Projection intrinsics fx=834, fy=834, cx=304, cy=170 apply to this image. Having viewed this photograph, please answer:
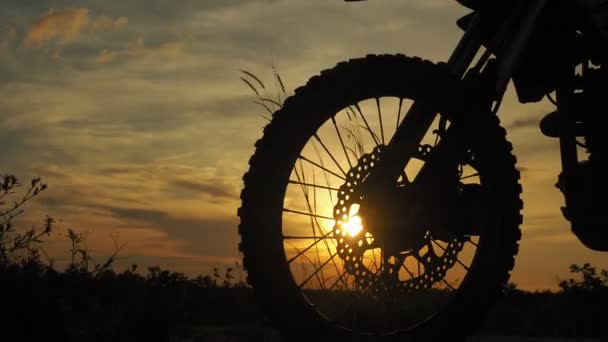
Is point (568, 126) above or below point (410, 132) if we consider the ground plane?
above

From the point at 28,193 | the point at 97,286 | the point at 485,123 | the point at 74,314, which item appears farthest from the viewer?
the point at 97,286

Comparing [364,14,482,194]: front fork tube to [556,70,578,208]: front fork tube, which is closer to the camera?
[364,14,482,194]: front fork tube

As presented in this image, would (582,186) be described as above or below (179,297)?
above

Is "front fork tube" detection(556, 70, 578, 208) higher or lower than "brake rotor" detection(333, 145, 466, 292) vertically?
higher

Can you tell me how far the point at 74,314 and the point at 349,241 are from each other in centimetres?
173

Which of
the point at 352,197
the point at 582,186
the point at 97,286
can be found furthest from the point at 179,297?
the point at 582,186

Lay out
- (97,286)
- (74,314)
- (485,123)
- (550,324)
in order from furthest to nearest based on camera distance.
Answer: (550,324)
(97,286)
(74,314)
(485,123)

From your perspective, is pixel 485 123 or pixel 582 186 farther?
pixel 582 186

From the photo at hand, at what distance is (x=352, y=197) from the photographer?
427 centimetres

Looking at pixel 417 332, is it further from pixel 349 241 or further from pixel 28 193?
pixel 28 193

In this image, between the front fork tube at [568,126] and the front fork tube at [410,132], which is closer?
the front fork tube at [410,132]

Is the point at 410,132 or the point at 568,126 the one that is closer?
the point at 410,132

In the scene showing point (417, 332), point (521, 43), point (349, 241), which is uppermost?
point (521, 43)

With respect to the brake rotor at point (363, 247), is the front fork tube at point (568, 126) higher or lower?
higher
